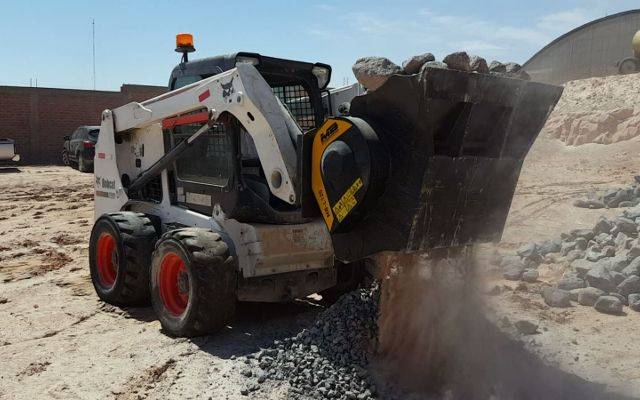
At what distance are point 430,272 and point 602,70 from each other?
31.6 metres

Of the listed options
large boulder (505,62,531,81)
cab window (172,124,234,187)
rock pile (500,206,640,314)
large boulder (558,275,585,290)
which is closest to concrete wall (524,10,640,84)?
rock pile (500,206,640,314)

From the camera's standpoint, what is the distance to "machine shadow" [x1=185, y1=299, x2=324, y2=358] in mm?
4898

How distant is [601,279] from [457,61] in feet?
11.8

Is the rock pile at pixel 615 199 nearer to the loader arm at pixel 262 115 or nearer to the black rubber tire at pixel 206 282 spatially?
the loader arm at pixel 262 115

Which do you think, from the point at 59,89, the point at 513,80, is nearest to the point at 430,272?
the point at 513,80

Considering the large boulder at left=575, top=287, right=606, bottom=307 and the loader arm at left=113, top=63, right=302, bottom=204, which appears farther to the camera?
the large boulder at left=575, top=287, right=606, bottom=307

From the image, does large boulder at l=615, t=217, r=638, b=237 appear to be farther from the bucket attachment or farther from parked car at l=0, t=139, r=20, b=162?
parked car at l=0, t=139, r=20, b=162

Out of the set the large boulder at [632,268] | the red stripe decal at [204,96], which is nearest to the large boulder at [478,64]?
the red stripe decal at [204,96]

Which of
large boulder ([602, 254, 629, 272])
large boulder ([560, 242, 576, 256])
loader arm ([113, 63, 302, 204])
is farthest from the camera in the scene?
large boulder ([560, 242, 576, 256])

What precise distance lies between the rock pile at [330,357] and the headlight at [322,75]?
2.17 m

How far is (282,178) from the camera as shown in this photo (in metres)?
4.66

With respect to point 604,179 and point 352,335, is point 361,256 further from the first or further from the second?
point 604,179

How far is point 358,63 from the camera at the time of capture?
13.0ft

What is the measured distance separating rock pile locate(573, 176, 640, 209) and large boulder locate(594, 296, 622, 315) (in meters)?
4.63
